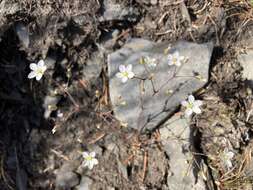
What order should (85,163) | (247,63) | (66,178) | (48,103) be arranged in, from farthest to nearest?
(247,63), (48,103), (66,178), (85,163)

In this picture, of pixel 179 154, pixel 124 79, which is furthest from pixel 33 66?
pixel 179 154

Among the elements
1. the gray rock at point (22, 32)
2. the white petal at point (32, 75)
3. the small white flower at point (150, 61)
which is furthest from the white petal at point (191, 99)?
the gray rock at point (22, 32)

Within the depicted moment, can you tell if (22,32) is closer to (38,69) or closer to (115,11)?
(38,69)

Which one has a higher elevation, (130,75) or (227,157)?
(130,75)

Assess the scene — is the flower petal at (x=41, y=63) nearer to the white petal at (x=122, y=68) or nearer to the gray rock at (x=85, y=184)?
the white petal at (x=122, y=68)

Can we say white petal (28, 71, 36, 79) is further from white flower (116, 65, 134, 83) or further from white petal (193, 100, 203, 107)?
white petal (193, 100, 203, 107)

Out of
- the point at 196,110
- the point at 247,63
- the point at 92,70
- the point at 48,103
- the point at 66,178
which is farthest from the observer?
the point at 247,63

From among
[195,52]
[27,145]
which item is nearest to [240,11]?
[195,52]
